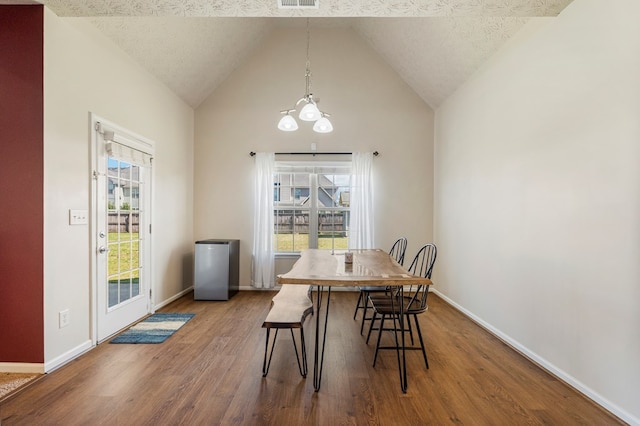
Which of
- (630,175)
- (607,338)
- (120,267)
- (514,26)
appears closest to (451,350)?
(607,338)

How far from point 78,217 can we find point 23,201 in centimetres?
37

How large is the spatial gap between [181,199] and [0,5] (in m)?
2.67

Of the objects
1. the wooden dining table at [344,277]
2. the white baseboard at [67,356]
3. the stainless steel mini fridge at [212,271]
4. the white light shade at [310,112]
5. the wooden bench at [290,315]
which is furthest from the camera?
the stainless steel mini fridge at [212,271]

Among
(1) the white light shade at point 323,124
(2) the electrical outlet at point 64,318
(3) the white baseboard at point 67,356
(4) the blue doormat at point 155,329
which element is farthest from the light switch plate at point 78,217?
(1) the white light shade at point 323,124

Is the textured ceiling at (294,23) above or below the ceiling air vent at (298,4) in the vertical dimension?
above

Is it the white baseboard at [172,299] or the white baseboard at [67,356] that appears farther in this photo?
the white baseboard at [172,299]

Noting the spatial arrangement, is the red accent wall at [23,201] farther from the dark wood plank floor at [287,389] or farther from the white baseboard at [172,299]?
the white baseboard at [172,299]

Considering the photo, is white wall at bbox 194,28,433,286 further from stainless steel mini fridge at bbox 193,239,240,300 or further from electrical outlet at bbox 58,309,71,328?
electrical outlet at bbox 58,309,71,328

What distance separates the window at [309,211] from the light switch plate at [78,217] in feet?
8.87

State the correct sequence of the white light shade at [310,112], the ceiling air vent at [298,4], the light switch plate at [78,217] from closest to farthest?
the ceiling air vent at [298,4]
the light switch plate at [78,217]
the white light shade at [310,112]

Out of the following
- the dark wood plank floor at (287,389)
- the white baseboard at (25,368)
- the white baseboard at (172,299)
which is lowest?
the dark wood plank floor at (287,389)

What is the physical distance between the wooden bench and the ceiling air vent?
2.23m

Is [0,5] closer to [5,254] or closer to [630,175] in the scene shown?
[5,254]

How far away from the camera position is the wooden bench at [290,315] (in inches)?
83.7
